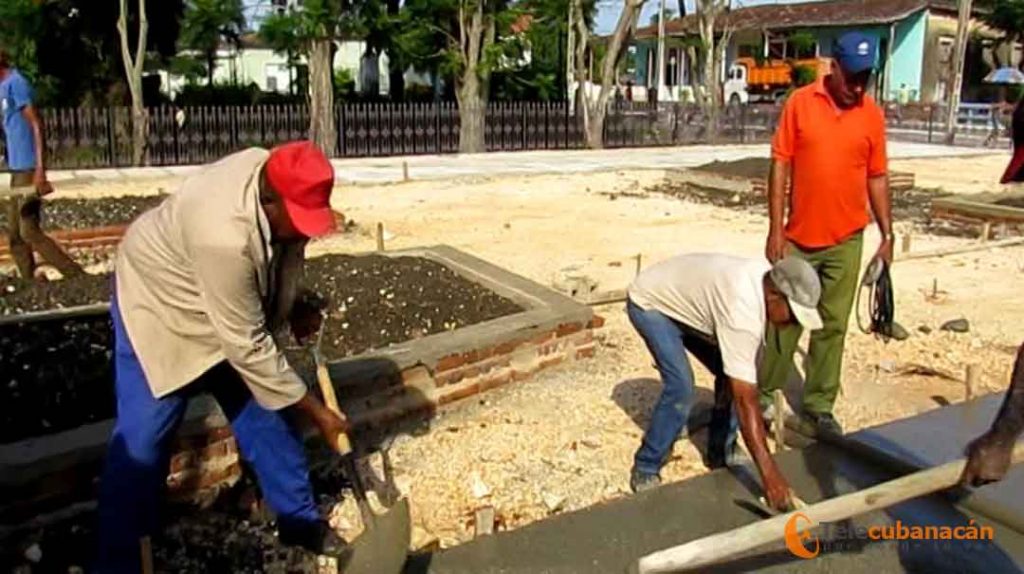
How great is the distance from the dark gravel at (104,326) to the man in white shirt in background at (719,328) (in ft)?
4.72

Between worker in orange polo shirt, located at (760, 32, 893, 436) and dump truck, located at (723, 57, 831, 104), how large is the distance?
3249cm

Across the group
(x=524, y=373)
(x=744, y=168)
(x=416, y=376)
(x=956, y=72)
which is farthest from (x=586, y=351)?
(x=956, y=72)

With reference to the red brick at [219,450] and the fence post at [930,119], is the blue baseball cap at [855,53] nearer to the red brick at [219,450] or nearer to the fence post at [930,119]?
the red brick at [219,450]

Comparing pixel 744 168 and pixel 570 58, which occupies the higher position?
pixel 570 58

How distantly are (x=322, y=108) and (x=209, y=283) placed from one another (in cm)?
1605

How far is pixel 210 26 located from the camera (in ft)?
84.9

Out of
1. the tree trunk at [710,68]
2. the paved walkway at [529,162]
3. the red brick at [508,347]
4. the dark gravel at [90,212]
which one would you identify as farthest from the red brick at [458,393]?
the tree trunk at [710,68]

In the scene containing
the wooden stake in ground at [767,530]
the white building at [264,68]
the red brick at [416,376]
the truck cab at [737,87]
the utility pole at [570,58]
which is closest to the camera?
the wooden stake in ground at [767,530]

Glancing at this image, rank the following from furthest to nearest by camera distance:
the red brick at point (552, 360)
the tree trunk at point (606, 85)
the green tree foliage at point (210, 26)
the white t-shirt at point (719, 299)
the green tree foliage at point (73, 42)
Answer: the green tree foliage at point (210, 26), the tree trunk at point (606, 85), the green tree foliage at point (73, 42), the red brick at point (552, 360), the white t-shirt at point (719, 299)

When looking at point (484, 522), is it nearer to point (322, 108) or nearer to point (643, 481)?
point (643, 481)

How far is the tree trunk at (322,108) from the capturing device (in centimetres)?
1820

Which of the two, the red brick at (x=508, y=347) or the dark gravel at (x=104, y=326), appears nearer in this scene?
the dark gravel at (x=104, y=326)

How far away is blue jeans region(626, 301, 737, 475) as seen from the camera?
12.7 feet

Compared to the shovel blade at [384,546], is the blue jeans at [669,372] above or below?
above
